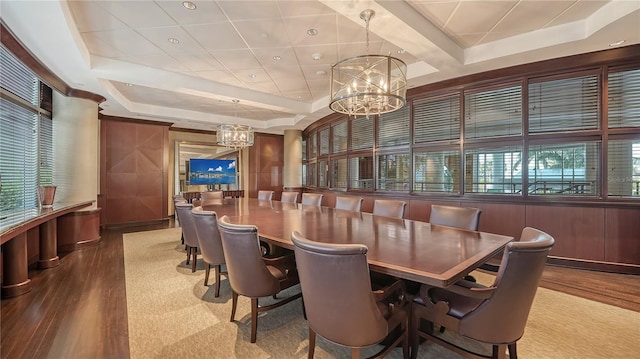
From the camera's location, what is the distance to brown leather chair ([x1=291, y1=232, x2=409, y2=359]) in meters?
1.36

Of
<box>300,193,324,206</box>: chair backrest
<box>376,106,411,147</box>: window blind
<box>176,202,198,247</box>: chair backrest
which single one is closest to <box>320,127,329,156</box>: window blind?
<box>376,106,411,147</box>: window blind

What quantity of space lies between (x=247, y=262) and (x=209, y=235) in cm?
85

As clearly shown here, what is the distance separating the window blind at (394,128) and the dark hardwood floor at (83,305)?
2.99 m

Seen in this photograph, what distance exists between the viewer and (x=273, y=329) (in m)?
2.24

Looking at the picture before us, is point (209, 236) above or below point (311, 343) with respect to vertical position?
above

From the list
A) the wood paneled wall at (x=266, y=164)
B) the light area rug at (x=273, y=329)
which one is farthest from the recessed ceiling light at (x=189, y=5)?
the wood paneled wall at (x=266, y=164)

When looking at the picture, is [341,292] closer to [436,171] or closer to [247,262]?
[247,262]

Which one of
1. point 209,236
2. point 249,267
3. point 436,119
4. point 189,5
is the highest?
point 189,5

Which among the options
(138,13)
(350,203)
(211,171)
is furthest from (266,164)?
(138,13)

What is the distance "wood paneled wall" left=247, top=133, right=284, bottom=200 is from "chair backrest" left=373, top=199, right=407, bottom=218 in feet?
20.4

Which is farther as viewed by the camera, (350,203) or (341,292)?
(350,203)

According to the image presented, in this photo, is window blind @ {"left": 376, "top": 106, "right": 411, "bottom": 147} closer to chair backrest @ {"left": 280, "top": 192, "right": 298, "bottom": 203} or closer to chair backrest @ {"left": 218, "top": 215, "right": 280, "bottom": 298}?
chair backrest @ {"left": 280, "top": 192, "right": 298, "bottom": 203}

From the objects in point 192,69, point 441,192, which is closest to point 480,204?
point 441,192

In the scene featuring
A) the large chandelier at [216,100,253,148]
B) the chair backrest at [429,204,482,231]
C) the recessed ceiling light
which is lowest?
the chair backrest at [429,204,482,231]
